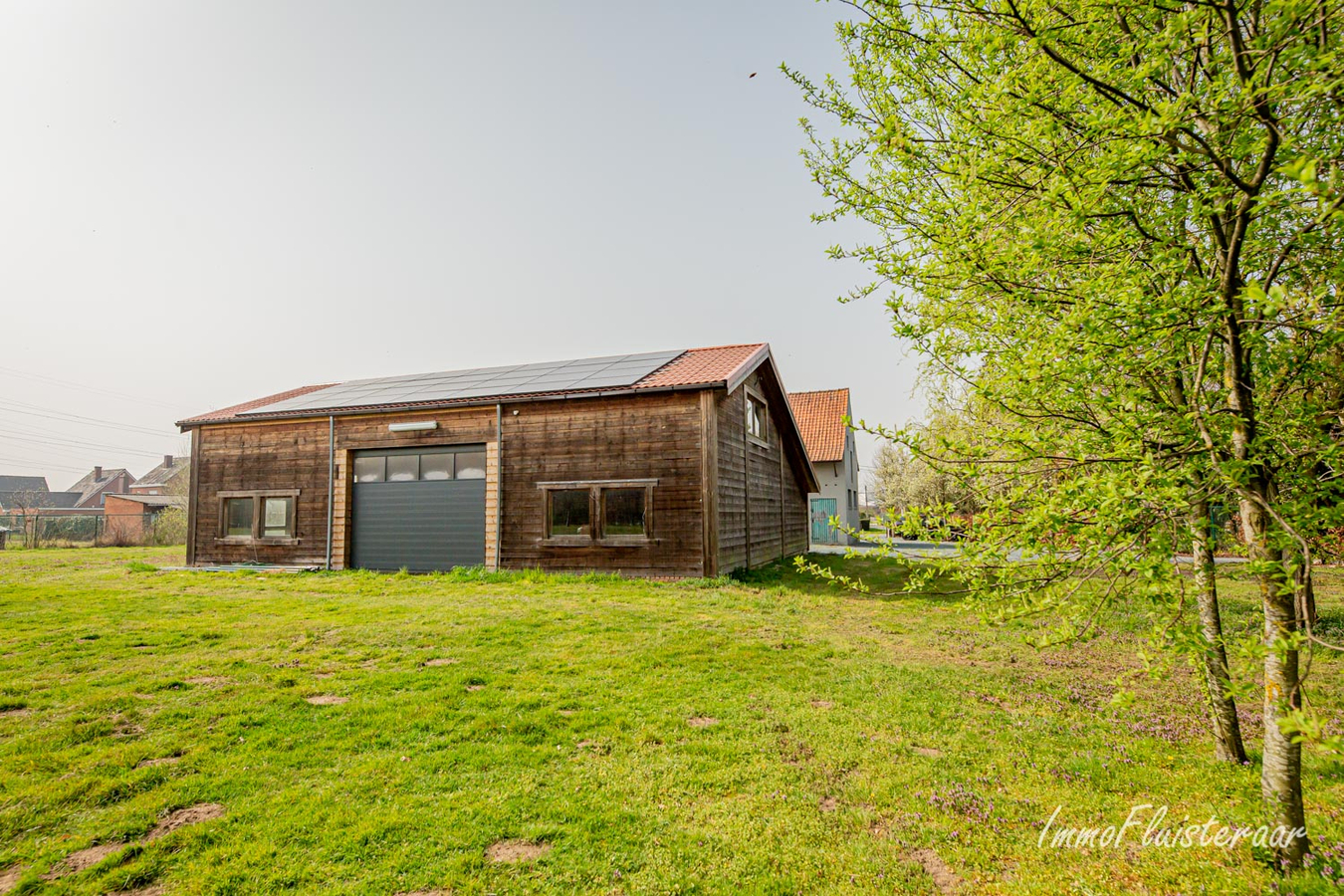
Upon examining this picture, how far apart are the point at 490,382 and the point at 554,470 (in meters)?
Result: 4.06

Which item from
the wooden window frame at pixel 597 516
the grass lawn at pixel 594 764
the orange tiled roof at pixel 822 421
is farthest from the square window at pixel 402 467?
the orange tiled roof at pixel 822 421

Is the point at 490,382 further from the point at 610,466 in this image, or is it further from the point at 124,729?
the point at 124,729

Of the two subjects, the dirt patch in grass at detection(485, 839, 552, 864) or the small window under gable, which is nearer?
the dirt patch in grass at detection(485, 839, 552, 864)

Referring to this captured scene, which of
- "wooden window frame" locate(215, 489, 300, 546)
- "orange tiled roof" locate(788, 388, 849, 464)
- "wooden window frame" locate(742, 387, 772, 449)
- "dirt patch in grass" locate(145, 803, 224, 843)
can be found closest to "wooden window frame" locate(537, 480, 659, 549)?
"wooden window frame" locate(742, 387, 772, 449)

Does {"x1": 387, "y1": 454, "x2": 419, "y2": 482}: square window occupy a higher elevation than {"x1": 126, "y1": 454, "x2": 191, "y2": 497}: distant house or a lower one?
lower

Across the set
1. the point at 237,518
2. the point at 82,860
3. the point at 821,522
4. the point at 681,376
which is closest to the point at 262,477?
the point at 237,518

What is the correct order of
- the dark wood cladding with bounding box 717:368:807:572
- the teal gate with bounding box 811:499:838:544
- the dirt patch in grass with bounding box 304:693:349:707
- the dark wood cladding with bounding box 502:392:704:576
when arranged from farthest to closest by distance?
the teal gate with bounding box 811:499:838:544
the dark wood cladding with bounding box 717:368:807:572
the dark wood cladding with bounding box 502:392:704:576
the dirt patch in grass with bounding box 304:693:349:707

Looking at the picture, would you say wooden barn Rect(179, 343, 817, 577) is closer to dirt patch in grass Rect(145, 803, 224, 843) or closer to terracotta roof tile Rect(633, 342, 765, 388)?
terracotta roof tile Rect(633, 342, 765, 388)

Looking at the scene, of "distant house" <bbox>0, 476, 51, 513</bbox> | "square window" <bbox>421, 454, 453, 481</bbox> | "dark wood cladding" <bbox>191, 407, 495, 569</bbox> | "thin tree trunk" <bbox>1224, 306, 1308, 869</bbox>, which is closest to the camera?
"thin tree trunk" <bbox>1224, 306, 1308, 869</bbox>

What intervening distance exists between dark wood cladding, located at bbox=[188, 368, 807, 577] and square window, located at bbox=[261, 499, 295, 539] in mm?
322

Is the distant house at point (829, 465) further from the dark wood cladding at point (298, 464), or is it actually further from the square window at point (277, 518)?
the square window at point (277, 518)

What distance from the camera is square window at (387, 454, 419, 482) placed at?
55.0ft

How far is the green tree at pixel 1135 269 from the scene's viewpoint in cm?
280

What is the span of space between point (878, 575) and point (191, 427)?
2044 cm
